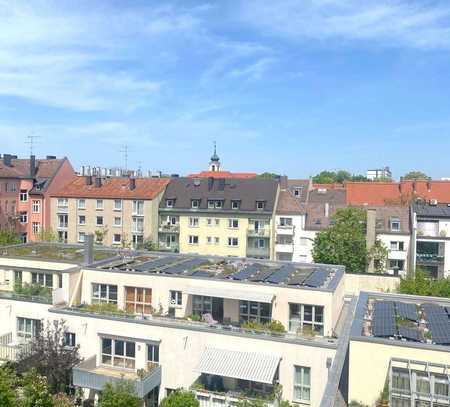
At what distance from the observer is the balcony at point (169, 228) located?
→ 63781 millimetres

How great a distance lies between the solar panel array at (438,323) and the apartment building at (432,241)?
31.2 metres

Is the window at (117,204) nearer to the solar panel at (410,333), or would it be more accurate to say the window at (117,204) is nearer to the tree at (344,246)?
the tree at (344,246)

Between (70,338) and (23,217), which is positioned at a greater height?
(23,217)

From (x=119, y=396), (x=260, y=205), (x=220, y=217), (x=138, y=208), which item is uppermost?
(x=260, y=205)

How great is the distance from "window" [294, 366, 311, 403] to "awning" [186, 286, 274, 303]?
3.87m

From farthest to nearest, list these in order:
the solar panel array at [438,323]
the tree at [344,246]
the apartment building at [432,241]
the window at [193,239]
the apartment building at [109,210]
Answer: the apartment building at [109,210] → the window at [193,239] → the apartment building at [432,241] → the tree at [344,246] → the solar panel array at [438,323]

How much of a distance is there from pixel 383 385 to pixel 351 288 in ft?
93.5

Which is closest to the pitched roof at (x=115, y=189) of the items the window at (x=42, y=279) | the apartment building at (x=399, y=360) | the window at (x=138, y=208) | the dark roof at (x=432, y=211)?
the window at (x=138, y=208)

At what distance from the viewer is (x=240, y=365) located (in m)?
22.1

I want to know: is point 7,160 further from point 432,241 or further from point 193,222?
point 432,241

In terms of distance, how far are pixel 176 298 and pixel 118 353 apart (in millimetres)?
4294

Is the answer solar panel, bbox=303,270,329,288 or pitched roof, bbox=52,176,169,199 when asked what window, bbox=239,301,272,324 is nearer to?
solar panel, bbox=303,270,329,288

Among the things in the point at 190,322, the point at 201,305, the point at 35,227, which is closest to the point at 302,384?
the point at 190,322

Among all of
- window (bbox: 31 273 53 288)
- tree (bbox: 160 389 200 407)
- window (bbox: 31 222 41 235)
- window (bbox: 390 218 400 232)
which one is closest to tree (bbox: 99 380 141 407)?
tree (bbox: 160 389 200 407)
